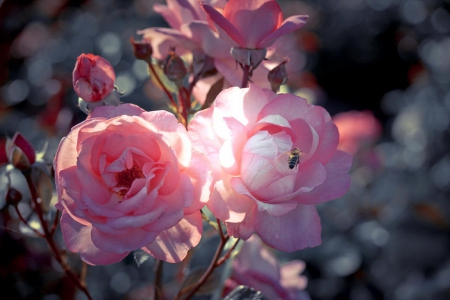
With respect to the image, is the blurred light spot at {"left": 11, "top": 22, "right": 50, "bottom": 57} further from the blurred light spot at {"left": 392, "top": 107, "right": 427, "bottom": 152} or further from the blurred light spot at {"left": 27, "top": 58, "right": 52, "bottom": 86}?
the blurred light spot at {"left": 392, "top": 107, "right": 427, "bottom": 152}

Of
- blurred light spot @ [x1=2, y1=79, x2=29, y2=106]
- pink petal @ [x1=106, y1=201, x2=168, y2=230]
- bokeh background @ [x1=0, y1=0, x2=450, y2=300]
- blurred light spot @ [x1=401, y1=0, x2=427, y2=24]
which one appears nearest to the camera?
pink petal @ [x1=106, y1=201, x2=168, y2=230]

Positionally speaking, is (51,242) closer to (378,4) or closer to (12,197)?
(12,197)

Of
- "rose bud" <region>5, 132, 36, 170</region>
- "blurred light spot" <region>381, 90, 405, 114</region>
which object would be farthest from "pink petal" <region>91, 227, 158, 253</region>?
"blurred light spot" <region>381, 90, 405, 114</region>

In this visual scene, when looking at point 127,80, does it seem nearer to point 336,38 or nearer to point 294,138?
point 294,138

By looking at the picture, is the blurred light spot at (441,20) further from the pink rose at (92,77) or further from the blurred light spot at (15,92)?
the pink rose at (92,77)

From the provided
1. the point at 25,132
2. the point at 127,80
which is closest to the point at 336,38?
the point at 127,80

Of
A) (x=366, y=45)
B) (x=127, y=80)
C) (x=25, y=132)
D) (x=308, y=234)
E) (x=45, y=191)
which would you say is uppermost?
(x=308, y=234)
